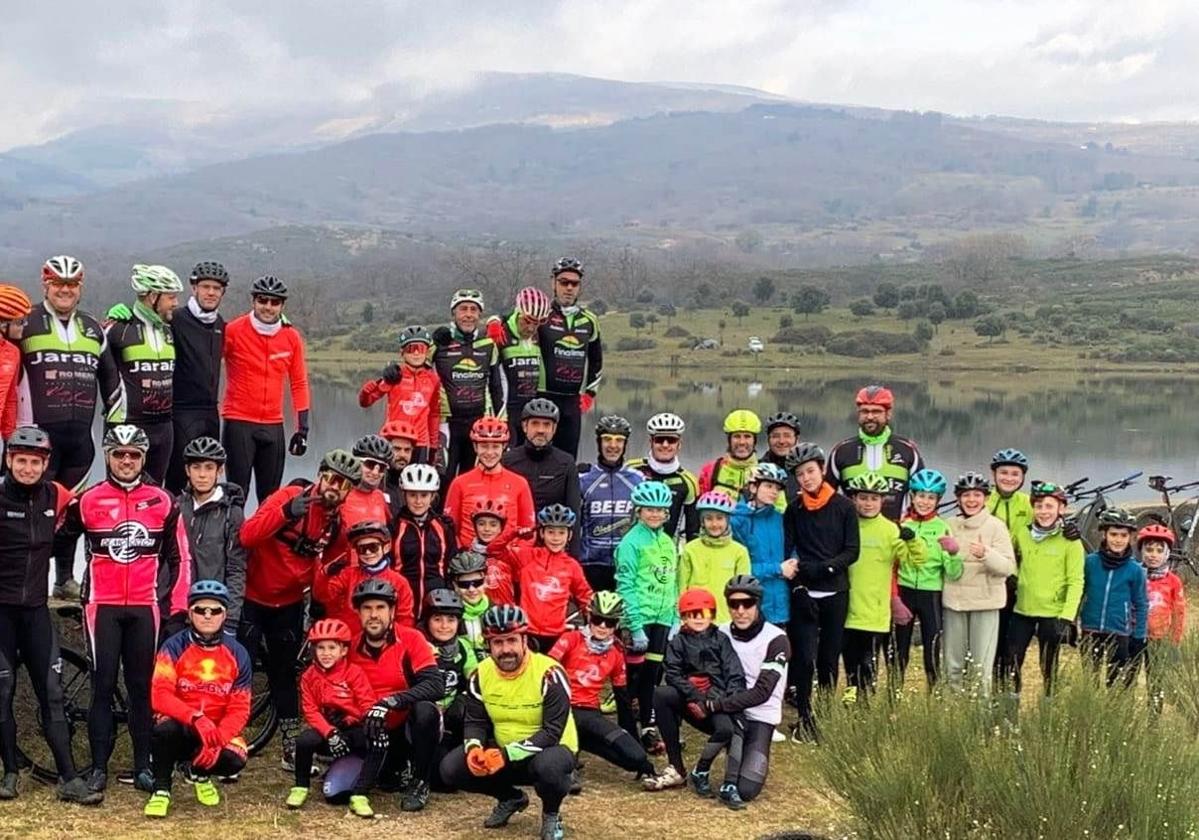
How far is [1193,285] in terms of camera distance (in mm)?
94500

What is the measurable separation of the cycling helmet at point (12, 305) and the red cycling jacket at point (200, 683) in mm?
2574

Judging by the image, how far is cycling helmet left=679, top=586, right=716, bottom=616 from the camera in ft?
25.4

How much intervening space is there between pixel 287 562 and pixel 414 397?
2581mm

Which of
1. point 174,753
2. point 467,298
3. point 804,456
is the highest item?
point 467,298

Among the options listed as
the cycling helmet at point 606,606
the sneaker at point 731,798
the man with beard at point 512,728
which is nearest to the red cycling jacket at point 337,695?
the man with beard at point 512,728

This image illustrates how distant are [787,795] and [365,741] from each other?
2.55 m

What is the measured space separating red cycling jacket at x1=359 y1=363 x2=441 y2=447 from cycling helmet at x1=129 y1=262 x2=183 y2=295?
1.78m

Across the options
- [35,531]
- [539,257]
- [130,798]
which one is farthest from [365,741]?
[539,257]

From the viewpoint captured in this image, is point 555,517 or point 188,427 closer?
point 555,517

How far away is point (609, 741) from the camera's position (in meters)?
7.59

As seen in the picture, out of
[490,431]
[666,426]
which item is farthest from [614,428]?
[490,431]

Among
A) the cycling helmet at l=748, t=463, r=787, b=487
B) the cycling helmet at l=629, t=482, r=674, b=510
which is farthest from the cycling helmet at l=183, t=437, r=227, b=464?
the cycling helmet at l=748, t=463, r=787, b=487

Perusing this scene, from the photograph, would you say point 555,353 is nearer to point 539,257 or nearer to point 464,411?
point 464,411

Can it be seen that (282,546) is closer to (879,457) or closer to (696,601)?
(696,601)
